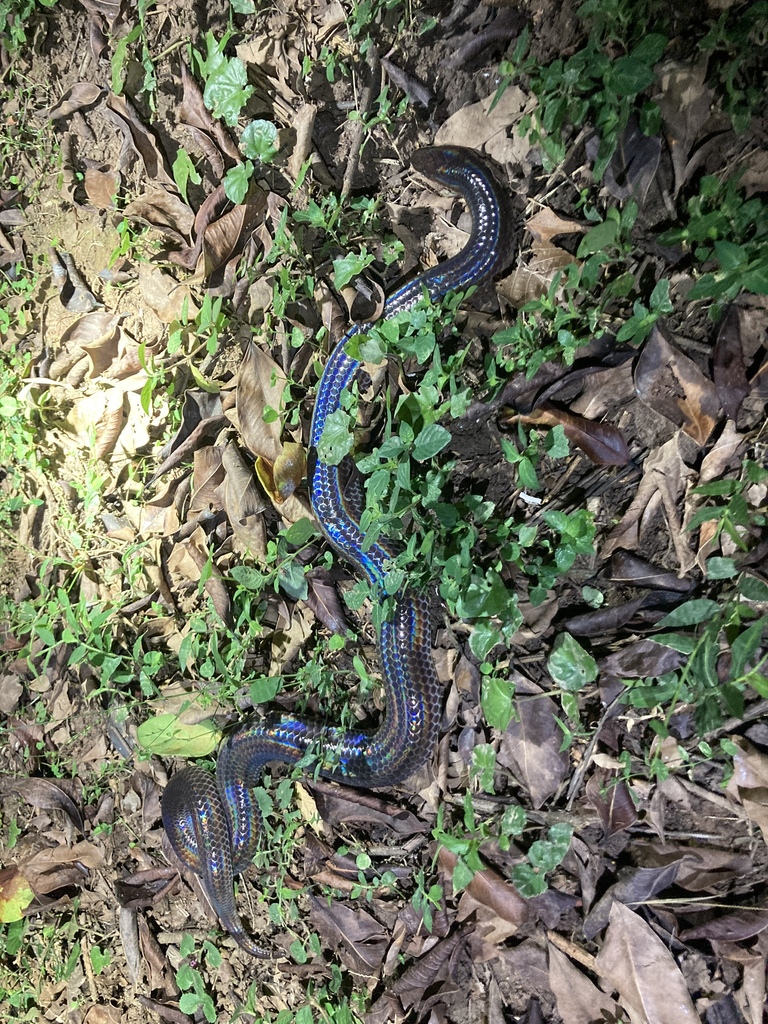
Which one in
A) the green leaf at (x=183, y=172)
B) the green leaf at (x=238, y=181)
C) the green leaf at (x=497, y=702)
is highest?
the green leaf at (x=183, y=172)

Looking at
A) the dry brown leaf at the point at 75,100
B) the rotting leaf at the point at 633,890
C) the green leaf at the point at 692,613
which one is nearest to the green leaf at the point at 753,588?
the green leaf at the point at 692,613

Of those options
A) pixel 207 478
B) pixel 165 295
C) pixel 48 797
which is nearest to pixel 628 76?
pixel 165 295

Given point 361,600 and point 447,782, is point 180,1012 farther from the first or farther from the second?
point 361,600

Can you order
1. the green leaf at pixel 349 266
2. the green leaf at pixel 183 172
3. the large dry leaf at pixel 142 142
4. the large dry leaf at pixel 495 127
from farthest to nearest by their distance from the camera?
the large dry leaf at pixel 142 142 < the green leaf at pixel 183 172 < the green leaf at pixel 349 266 < the large dry leaf at pixel 495 127

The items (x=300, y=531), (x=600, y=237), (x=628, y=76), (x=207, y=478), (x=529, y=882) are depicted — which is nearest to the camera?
(x=628, y=76)

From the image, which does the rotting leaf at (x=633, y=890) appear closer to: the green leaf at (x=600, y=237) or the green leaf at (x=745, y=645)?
the green leaf at (x=745, y=645)

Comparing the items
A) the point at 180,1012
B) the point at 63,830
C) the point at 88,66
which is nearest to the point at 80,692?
the point at 63,830

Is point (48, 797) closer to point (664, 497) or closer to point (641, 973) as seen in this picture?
point (641, 973)
